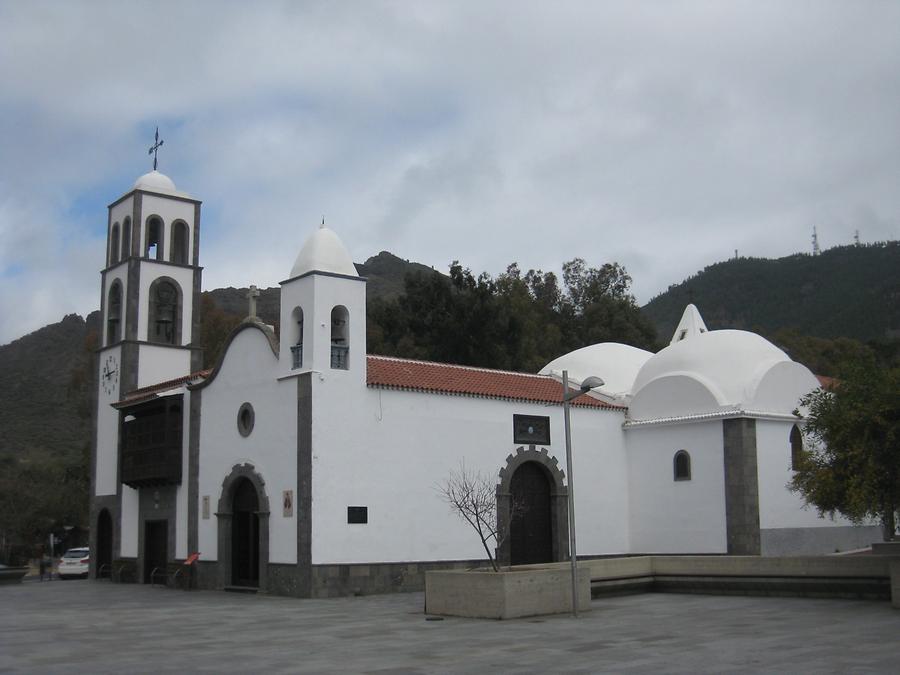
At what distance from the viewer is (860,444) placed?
1661 cm

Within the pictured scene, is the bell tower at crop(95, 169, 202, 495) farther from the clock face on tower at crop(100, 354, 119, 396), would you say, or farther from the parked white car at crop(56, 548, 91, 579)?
the parked white car at crop(56, 548, 91, 579)

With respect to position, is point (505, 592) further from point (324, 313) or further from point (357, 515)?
point (324, 313)

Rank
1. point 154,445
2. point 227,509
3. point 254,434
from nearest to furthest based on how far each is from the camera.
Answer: point 254,434 < point 227,509 < point 154,445

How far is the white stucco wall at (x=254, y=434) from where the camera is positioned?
74.4ft

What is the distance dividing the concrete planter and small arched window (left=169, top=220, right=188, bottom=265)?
18.2 metres

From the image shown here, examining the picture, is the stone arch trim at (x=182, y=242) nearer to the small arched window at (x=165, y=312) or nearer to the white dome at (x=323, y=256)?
the small arched window at (x=165, y=312)

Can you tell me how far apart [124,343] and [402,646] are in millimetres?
19918

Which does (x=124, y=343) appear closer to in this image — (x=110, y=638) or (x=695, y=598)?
(x=110, y=638)

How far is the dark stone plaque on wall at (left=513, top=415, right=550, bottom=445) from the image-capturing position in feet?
85.8

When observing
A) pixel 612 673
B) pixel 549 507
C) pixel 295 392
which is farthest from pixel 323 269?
pixel 612 673

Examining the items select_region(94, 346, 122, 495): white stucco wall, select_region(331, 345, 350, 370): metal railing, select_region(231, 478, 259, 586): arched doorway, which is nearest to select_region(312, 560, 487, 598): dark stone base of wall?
select_region(231, 478, 259, 586): arched doorway

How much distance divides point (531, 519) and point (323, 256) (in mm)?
9145

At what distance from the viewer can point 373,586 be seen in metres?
22.4

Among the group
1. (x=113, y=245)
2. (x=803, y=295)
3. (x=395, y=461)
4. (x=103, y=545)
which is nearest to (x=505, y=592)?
(x=395, y=461)
